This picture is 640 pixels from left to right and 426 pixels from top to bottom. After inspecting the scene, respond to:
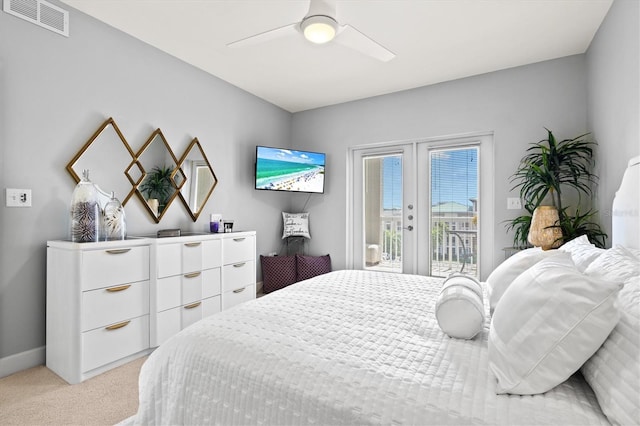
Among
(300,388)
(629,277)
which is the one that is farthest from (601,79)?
(300,388)

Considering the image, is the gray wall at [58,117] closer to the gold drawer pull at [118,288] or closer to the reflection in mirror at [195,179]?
the reflection in mirror at [195,179]

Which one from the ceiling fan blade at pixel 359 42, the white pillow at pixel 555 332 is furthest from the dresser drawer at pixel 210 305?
the white pillow at pixel 555 332

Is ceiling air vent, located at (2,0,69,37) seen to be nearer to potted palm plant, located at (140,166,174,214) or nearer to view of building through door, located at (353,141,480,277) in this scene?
potted palm plant, located at (140,166,174,214)

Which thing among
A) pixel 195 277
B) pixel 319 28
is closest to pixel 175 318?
pixel 195 277

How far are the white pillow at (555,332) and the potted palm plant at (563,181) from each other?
7.18 ft

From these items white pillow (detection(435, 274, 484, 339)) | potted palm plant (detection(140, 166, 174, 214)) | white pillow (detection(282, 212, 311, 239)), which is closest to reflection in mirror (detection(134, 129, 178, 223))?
potted palm plant (detection(140, 166, 174, 214))

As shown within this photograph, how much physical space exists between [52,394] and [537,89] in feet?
15.2

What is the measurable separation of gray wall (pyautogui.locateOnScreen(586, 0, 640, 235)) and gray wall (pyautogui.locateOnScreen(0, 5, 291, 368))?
11.5 ft

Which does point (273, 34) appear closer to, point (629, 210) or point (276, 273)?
point (629, 210)

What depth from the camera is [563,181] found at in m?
2.99

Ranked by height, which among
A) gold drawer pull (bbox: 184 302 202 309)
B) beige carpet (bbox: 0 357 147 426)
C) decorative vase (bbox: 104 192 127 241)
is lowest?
beige carpet (bbox: 0 357 147 426)

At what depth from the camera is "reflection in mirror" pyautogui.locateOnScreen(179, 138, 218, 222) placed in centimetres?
335

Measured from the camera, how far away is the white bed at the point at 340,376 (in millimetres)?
864

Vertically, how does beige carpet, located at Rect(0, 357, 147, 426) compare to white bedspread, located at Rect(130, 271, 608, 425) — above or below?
below
